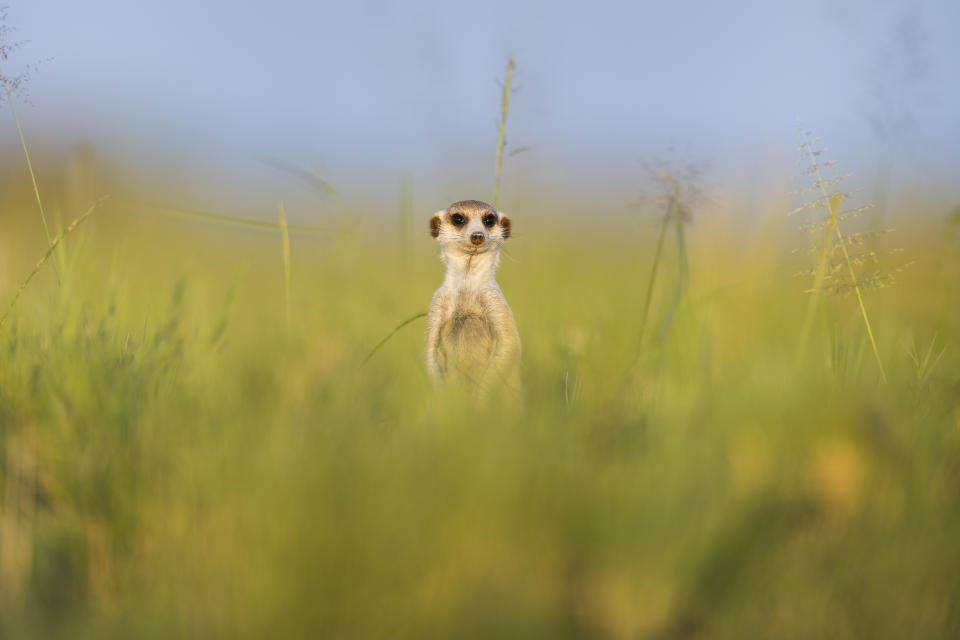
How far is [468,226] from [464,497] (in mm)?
2390

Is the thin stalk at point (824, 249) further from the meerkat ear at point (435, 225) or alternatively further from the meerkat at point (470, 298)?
the meerkat ear at point (435, 225)

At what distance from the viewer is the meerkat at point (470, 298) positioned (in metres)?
3.85

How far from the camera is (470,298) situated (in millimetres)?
3965

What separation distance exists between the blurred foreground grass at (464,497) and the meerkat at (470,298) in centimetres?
102

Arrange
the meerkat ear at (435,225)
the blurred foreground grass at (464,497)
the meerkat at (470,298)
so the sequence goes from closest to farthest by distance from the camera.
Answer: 1. the blurred foreground grass at (464,497)
2. the meerkat at (470,298)
3. the meerkat ear at (435,225)

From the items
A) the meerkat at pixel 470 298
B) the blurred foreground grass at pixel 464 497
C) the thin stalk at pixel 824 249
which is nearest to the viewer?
the blurred foreground grass at pixel 464 497

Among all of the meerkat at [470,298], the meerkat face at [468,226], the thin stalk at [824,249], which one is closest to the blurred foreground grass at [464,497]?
the thin stalk at [824,249]

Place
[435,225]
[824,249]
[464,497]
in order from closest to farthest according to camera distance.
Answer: [464,497]
[824,249]
[435,225]

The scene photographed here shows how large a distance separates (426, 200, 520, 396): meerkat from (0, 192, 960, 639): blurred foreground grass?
1.02m

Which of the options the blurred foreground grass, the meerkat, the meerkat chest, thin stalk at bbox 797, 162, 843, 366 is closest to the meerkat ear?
the meerkat

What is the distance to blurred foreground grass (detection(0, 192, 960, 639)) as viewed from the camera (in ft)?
4.86

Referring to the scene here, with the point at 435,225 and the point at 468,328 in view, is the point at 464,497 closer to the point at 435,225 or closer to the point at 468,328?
the point at 468,328

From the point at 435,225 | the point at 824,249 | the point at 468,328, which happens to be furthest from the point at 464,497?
the point at 435,225

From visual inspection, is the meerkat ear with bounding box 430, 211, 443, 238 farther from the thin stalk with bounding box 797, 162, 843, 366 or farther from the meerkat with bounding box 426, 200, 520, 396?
the thin stalk with bounding box 797, 162, 843, 366
